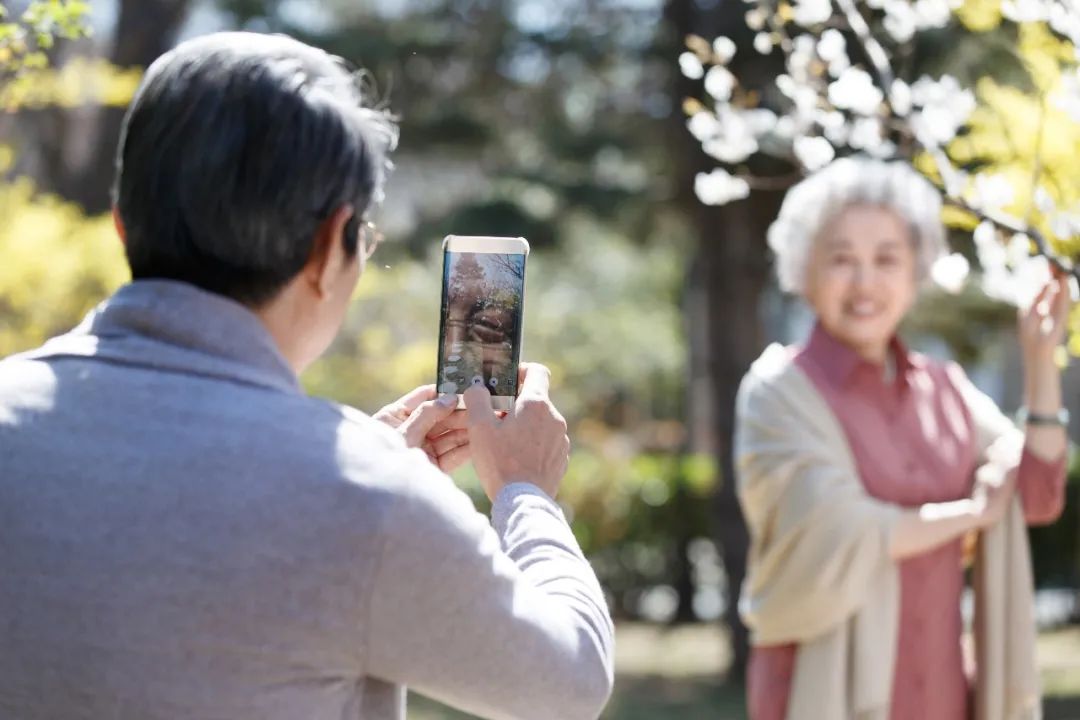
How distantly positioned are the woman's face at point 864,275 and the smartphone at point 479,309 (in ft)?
6.46

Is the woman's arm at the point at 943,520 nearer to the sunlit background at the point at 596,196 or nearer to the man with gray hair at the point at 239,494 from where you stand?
the man with gray hair at the point at 239,494

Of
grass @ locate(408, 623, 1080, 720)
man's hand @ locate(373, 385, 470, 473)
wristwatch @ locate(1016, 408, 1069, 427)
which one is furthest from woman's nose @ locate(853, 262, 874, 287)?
grass @ locate(408, 623, 1080, 720)

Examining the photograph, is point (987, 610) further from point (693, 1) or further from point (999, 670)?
point (693, 1)

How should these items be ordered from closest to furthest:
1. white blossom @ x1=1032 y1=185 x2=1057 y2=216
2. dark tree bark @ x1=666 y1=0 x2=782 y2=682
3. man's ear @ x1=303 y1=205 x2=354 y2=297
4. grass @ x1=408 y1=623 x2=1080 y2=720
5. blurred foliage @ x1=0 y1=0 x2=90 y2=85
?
man's ear @ x1=303 y1=205 x2=354 y2=297, blurred foliage @ x1=0 y1=0 x2=90 y2=85, white blossom @ x1=1032 y1=185 x2=1057 y2=216, grass @ x1=408 y1=623 x2=1080 y2=720, dark tree bark @ x1=666 y1=0 x2=782 y2=682

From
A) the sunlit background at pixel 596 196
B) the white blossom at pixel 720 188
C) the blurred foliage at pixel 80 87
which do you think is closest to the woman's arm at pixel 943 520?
the white blossom at pixel 720 188

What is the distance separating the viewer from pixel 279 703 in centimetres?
128

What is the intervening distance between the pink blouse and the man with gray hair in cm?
220

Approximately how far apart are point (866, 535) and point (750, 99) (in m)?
1.26

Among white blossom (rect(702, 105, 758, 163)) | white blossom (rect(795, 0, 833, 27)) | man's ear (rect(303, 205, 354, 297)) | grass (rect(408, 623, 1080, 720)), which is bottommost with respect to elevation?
grass (rect(408, 623, 1080, 720))

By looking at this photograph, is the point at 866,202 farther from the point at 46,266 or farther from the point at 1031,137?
the point at 46,266

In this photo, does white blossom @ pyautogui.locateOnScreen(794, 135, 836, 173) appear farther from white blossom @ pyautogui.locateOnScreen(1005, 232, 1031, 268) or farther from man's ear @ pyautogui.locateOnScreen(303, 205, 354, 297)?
man's ear @ pyautogui.locateOnScreen(303, 205, 354, 297)

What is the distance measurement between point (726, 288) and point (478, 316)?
8239mm

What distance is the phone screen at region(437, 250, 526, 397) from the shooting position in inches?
72.0

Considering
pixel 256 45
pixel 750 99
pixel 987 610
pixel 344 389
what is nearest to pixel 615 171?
pixel 344 389
